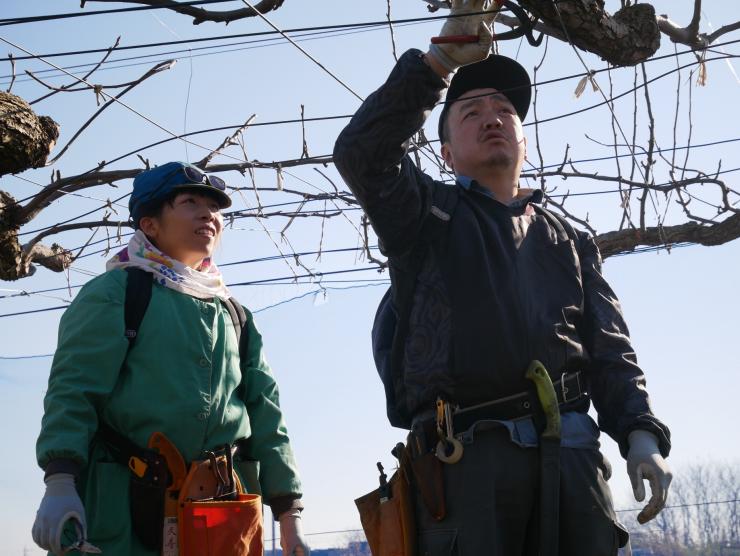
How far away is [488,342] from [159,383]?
3.19 feet

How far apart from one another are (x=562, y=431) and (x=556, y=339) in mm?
238

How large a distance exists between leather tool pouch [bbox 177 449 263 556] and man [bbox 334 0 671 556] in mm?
535

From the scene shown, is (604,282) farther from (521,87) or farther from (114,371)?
(114,371)

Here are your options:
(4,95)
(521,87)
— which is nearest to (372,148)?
(521,87)

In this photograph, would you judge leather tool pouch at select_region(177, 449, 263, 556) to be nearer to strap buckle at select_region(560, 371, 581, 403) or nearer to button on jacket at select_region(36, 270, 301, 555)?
button on jacket at select_region(36, 270, 301, 555)

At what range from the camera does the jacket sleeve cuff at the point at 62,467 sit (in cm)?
264

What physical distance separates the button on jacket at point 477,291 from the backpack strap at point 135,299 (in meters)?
0.79

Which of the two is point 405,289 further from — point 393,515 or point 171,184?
point 171,184

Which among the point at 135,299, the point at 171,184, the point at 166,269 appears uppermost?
the point at 171,184

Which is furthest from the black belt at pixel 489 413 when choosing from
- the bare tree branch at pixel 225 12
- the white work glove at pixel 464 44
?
the bare tree branch at pixel 225 12

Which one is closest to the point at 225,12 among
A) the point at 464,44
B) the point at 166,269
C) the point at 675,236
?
the point at 166,269

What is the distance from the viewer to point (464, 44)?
8.11 feet

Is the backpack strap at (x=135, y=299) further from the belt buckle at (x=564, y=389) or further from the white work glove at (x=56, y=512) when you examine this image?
the belt buckle at (x=564, y=389)

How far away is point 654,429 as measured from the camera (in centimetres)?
261
